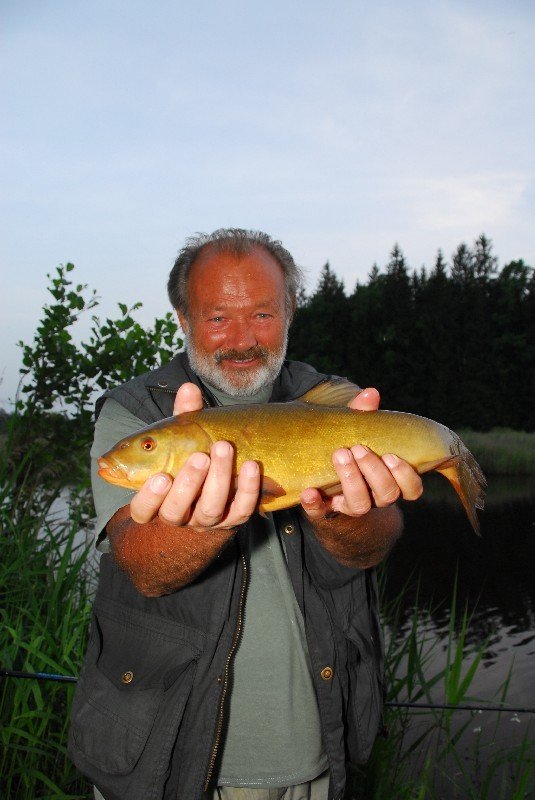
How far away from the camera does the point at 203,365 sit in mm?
2895

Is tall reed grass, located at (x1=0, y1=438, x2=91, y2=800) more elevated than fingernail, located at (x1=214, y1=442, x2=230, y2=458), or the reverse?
fingernail, located at (x1=214, y1=442, x2=230, y2=458)

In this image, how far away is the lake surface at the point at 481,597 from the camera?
6.20 m

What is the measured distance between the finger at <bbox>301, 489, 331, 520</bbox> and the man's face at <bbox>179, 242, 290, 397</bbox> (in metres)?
0.83

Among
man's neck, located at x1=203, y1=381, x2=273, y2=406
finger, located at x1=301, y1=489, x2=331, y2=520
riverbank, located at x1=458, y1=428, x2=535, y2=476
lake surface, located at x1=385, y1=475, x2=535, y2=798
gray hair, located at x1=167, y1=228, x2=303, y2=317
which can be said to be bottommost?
lake surface, located at x1=385, y1=475, x2=535, y2=798

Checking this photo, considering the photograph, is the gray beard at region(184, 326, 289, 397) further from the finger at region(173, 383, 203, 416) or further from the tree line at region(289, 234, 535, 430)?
the tree line at region(289, 234, 535, 430)

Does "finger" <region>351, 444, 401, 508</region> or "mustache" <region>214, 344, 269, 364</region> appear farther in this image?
"mustache" <region>214, 344, 269, 364</region>

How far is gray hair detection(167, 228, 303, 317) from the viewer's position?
2971mm

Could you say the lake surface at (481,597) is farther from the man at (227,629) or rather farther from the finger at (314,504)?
the finger at (314,504)

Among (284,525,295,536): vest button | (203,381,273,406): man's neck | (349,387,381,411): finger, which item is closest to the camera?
(349,387,381,411): finger

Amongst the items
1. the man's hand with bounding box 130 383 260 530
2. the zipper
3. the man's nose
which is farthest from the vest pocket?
the man's nose

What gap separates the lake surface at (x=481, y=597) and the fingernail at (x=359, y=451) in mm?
2096

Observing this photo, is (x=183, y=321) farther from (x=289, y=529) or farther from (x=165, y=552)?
(x=165, y=552)

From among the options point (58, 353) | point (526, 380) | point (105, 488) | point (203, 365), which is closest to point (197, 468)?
point (105, 488)

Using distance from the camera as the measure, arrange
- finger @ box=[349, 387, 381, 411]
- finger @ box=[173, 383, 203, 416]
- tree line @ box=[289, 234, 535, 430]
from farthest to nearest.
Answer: tree line @ box=[289, 234, 535, 430] → finger @ box=[349, 387, 381, 411] → finger @ box=[173, 383, 203, 416]
